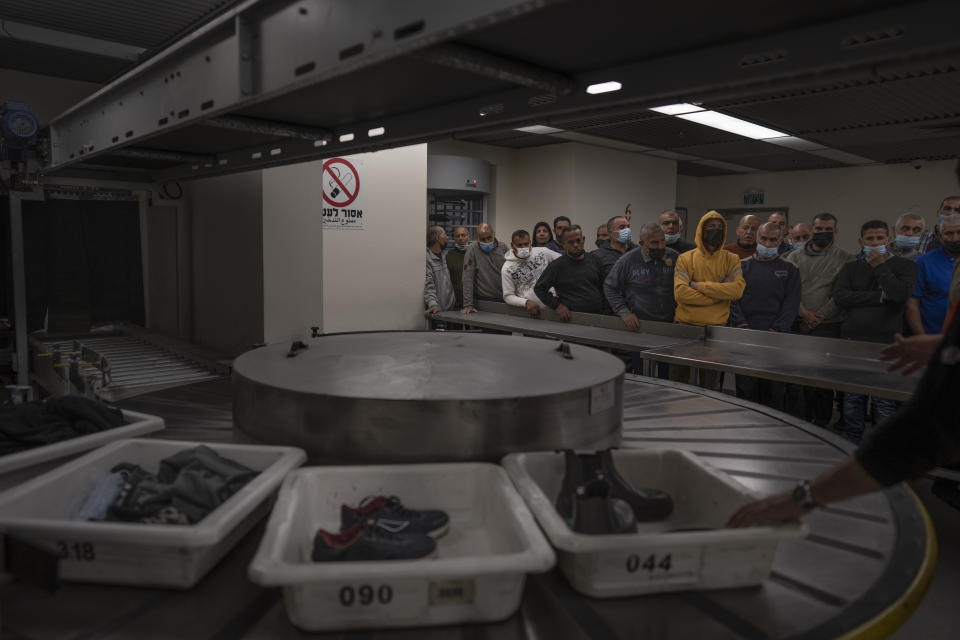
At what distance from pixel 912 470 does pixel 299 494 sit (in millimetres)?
1083

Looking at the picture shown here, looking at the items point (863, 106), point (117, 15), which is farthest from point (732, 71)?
point (863, 106)

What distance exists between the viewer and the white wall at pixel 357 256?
3.28m

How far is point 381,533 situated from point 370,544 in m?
0.07

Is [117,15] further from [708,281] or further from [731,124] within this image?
[731,124]

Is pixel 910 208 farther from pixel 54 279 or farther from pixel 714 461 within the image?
pixel 54 279

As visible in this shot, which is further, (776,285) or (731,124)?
(731,124)

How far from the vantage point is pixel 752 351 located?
368 cm

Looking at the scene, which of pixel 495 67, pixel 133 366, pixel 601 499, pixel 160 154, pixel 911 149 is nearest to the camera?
pixel 601 499

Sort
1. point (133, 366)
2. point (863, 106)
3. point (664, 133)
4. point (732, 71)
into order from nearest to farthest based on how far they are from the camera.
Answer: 1. point (732, 71)
2. point (133, 366)
3. point (863, 106)
4. point (664, 133)

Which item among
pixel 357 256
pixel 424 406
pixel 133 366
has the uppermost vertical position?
pixel 357 256

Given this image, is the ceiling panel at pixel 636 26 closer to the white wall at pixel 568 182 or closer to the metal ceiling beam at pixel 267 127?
the metal ceiling beam at pixel 267 127

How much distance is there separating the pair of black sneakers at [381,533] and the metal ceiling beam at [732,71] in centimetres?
106

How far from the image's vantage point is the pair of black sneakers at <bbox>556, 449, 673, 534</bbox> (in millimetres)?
1118

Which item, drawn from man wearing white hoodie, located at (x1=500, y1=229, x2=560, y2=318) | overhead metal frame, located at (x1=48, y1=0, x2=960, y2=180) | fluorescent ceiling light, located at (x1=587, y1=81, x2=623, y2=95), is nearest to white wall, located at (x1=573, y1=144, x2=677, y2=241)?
man wearing white hoodie, located at (x1=500, y1=229, x2=560, y2=318)
